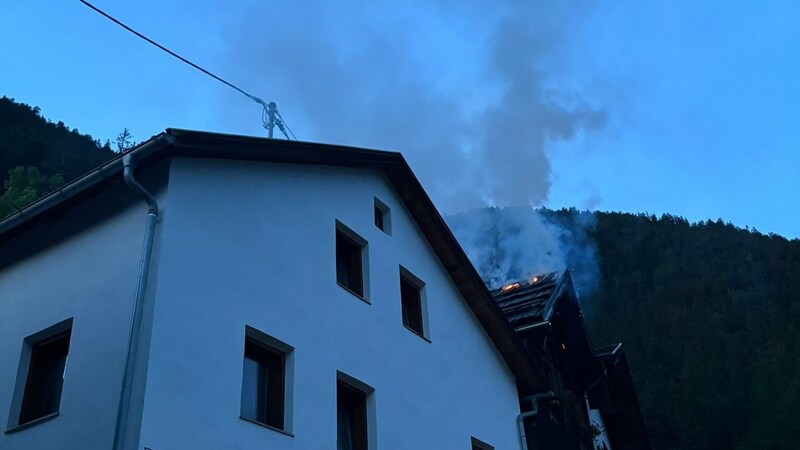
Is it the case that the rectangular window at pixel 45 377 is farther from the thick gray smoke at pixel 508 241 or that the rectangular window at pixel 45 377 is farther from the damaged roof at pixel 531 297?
the thick gray smoke at pixel 508 241

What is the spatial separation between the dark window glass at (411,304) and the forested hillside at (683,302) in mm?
21204

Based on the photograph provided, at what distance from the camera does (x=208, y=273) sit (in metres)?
10.2

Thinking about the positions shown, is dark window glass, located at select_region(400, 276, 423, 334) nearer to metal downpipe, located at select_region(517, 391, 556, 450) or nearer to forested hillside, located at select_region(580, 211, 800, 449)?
metal downpipe, located at select_region(517, 391, 556, 450)

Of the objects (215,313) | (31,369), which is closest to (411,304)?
(215,313)

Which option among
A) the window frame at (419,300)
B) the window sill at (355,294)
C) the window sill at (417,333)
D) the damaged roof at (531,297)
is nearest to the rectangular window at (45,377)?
the window sill at (355,294)

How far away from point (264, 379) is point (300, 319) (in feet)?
3.47

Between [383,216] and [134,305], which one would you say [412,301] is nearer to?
[383,216]

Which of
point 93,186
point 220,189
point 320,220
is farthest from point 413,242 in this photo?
point 93,186

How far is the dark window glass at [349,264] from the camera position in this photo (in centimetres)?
1365

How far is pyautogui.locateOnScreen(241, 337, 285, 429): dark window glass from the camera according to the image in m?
10.5

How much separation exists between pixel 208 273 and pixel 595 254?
4941 centimetres

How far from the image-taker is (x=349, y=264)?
1402 cm

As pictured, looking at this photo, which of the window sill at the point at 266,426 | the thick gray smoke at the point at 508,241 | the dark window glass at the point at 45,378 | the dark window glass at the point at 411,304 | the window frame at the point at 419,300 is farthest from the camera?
the thick gray smoke at the point at 508,241

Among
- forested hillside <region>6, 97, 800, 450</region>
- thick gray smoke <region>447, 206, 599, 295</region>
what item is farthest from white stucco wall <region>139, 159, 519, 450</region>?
forested hillside <region>6, 97, 800, 450</region>
